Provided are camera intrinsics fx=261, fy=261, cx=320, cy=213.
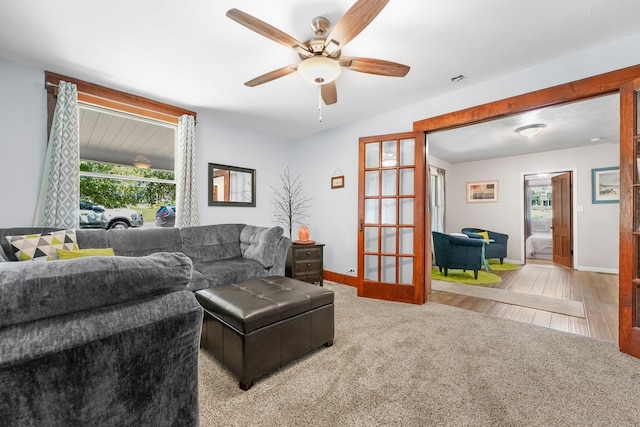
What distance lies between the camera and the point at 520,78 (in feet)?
8.23

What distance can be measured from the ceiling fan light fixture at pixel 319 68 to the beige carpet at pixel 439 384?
6.92 feet

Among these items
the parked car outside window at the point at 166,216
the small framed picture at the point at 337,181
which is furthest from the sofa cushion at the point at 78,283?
the small framed picture at the point at 337,181

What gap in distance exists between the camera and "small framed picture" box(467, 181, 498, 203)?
238 inches

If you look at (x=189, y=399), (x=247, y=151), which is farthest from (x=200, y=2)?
(x=247, y=151)

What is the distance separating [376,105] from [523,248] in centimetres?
488

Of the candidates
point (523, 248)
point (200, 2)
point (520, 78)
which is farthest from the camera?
point (523, 248)

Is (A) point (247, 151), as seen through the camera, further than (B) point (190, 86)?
Yes

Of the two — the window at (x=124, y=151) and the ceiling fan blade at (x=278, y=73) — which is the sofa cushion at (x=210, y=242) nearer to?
the window at (x=124, y=151)

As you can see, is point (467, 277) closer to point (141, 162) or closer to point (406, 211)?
point (406, 211)

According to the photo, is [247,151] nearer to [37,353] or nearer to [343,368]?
[343,368]

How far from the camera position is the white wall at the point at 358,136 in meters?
2.17

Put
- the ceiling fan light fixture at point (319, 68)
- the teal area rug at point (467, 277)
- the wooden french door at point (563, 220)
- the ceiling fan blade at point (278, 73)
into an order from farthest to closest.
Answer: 1. the wooden french door at point (563, 220)
2. the teal area rug at point (467, 277)
3. the ceiling fan blade at point (278, 73)
4. the ceiling fan light fixture at point (319, 68)

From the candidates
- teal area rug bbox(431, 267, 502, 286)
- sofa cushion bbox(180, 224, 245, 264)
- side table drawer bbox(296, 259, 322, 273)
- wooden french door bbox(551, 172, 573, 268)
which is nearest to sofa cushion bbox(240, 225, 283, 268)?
sofa cushion bbox(180, 224, 245, 264)

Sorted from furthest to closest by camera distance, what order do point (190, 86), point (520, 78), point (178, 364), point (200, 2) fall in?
point (190, 86) < point (520, 78) < point (200, 2) < point (178, 364)
